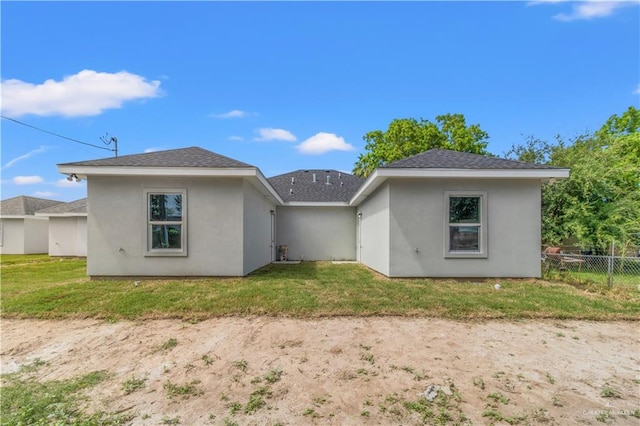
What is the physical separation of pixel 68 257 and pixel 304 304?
15.6 metres

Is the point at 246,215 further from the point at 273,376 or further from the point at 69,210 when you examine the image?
the point at 69,210

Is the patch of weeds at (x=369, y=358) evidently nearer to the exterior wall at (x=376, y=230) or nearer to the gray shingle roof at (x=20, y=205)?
the exterior wall at (x=376, y=230)

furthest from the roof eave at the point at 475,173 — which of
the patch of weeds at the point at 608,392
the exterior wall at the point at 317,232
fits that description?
the exterior wall at the point at 317,232

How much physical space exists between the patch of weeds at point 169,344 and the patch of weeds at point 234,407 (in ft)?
5.29

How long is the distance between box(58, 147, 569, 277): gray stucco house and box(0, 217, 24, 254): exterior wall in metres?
16.0

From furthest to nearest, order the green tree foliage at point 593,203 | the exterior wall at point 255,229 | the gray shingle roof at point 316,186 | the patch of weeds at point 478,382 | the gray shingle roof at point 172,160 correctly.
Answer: the gray shingle roof at point 316,186 → the green tree foliage at point 593,203 → the exterior wall at point 255,229 → the gray shingle roof at point 172,160 → the patch of weeds at point 478,382

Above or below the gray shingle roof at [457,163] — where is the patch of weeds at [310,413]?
below

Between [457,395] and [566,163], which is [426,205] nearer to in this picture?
[457,395]

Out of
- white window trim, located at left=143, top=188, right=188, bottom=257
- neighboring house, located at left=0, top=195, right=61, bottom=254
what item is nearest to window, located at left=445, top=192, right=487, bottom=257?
white window trim, located at left=143, top=188, right=188, bottom=257

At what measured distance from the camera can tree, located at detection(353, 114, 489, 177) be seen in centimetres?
2483

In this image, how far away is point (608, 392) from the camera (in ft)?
9.16

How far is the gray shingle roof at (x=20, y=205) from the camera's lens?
18520 mm

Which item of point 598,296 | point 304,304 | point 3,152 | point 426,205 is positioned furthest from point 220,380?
point 3,152

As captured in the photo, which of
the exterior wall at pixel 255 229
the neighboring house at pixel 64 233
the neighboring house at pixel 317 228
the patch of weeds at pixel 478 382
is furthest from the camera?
the neighboring house at pixel 64 233
